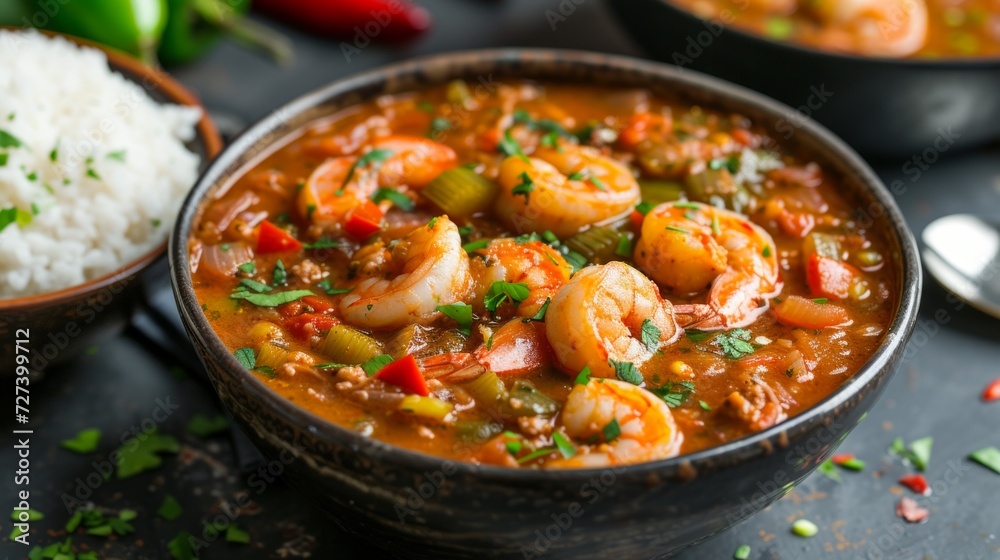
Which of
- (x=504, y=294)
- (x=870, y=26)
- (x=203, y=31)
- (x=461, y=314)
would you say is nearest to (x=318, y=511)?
(x=461, y=314)

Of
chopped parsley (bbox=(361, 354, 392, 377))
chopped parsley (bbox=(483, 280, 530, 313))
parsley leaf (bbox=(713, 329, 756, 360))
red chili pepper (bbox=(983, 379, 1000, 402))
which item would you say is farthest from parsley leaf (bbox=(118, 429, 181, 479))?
red chili pepper (bbox=(983, 379, 1000, 402))

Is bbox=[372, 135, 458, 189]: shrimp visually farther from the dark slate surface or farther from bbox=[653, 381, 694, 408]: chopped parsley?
bbox=[653, 381, 694, 408]: chopped parsley

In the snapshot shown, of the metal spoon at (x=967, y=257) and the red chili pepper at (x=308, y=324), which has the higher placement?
the red chili pepper at (x=308, y=324)

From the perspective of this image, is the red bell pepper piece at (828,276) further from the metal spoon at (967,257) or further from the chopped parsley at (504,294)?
the metal spoon at (967,257)

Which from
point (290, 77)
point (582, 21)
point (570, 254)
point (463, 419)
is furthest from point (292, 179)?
point (582, 21)

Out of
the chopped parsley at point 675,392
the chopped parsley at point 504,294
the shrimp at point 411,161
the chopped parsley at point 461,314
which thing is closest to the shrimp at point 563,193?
the shrimp at point 411,161

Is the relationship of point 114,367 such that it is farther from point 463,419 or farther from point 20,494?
point 463,419

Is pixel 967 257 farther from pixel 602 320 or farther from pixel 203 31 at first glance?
pixel 203 31
